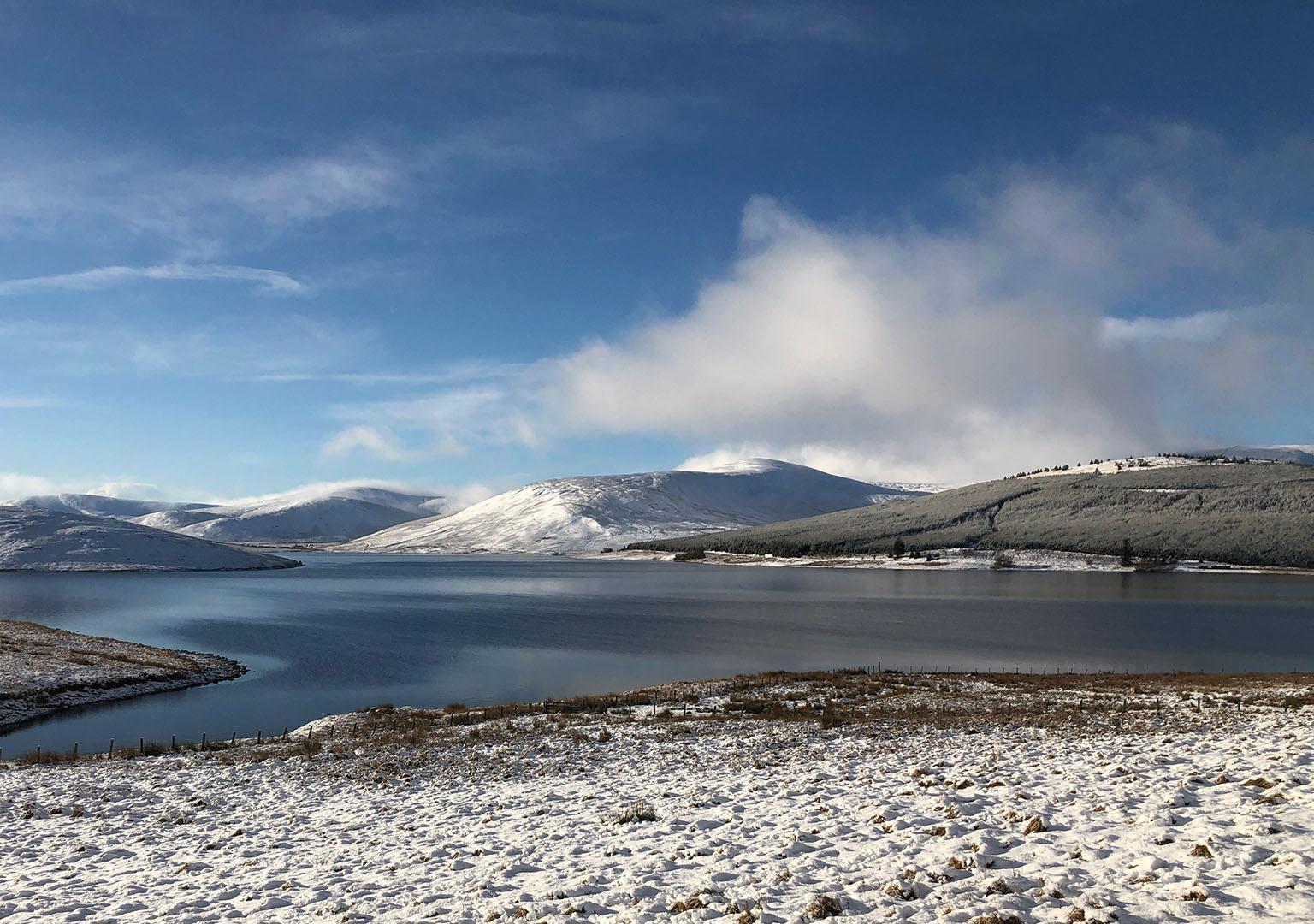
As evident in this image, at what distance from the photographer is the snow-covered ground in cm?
4472

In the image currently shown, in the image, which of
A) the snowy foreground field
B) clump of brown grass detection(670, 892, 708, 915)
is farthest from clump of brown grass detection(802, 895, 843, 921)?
→ clump of brown grass detection(670, 892, 708, 915)

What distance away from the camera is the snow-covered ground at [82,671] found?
4472 cm

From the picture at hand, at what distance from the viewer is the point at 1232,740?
74.2 ft

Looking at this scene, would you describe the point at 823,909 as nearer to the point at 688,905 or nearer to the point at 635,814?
the point at 688,905

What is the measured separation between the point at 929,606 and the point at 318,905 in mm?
104430

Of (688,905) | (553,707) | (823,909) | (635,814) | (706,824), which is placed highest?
(823,909)

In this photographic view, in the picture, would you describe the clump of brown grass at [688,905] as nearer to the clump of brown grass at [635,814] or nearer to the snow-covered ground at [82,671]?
the clump of brown grass at [635,814]

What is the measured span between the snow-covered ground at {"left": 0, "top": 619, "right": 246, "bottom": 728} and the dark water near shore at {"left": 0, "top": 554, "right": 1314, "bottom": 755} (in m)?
1.94

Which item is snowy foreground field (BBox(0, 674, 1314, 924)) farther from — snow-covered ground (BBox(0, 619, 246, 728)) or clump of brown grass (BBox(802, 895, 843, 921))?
snow-covered ground (BBox(0, 619, 246, 728))

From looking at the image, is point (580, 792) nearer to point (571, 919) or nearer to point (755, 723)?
point (571, 919)

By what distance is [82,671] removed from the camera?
2025 inches

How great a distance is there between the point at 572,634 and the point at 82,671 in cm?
3737

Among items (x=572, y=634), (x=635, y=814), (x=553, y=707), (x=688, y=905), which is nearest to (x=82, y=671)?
(x=553, y=707)

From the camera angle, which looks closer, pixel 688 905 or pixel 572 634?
pixel 688 905
